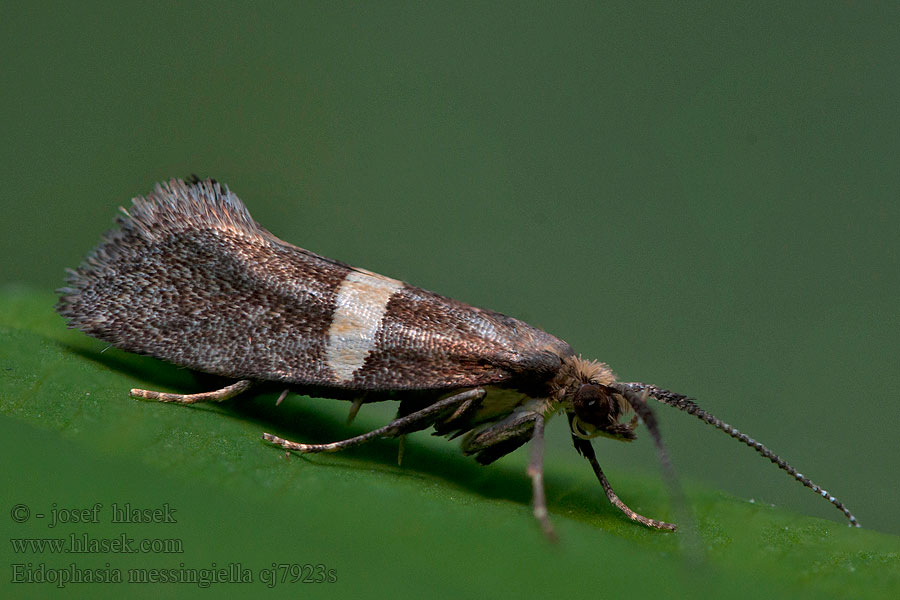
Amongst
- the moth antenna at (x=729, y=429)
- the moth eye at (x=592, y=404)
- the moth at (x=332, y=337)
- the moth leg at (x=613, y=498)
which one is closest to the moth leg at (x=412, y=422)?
the moth at (x=332, y=337)

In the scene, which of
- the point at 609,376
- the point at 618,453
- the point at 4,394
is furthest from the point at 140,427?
the point at 618,453

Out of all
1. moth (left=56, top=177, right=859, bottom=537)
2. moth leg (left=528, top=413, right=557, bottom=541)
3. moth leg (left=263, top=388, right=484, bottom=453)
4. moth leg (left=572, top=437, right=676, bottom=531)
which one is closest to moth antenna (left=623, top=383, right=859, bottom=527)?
moth (left=56, top=177, right=859, bottom=537)

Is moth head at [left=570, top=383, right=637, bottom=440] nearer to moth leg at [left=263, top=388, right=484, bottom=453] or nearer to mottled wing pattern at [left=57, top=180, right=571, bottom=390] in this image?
mottled wing pattern at [left=57, top=180, right=571, bottom=390]

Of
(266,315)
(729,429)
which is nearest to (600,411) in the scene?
(729,429)

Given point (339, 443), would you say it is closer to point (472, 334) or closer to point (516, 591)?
point (472, 334)

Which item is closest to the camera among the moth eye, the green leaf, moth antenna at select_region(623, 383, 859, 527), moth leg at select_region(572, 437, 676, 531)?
the green leaf

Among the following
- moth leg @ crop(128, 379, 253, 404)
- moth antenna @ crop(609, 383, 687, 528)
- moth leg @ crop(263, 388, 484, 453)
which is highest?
moth antenna @ crop(609, 383, 687, 528)

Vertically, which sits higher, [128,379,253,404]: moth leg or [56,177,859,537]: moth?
[56,177,859,537]: moth
